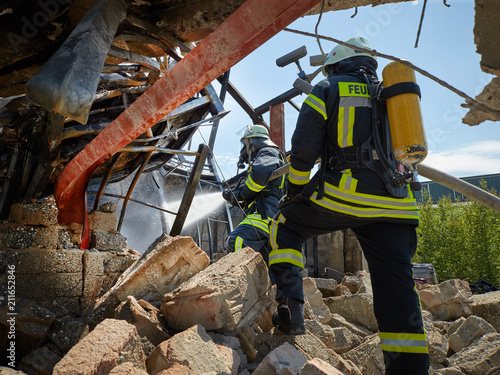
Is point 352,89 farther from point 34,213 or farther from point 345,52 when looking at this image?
point 34,213

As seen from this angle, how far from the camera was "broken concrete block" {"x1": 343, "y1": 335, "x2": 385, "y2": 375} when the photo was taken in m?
2.91

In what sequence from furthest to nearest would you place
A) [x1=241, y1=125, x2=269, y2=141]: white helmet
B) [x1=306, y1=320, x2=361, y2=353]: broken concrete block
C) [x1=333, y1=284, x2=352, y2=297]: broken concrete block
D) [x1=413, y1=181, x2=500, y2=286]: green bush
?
[x1=413, y1=181, x2=500, y2=286]: green bush → [x1=333, y1=284, x2=352, y2=297]: broken concrete block → [x1=241, y1=125, x2=269, y2=141]: white helmet → [x1=306, y1=320, x2=361, y2=353]: broken concrete block

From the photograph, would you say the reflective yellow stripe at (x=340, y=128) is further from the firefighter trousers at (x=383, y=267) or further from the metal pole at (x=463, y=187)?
the metal pole at (x=463, y=187)

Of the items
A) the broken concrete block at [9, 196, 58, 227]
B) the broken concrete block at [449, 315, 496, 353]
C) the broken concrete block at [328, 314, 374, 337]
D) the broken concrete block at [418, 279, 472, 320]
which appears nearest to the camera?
the broken concrete block at [9, 196, 58, 227]

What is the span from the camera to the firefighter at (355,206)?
7.43 ft

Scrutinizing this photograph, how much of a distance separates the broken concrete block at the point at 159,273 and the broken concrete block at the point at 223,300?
0.45 m

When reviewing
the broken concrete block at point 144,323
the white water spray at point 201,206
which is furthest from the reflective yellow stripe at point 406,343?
the white water spray at point 201,206

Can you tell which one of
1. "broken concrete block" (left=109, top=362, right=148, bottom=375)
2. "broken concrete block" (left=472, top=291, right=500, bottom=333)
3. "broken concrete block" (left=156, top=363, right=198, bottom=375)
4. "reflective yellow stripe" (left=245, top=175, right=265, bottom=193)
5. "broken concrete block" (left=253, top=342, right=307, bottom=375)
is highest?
"reflective yellow stripe" (left=245, top=175, right=265, bottom=193)

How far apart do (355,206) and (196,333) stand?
4.20 ft

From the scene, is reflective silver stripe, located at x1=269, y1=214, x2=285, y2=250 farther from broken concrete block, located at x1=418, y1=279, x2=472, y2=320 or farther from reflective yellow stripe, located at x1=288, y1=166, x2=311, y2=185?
broken concrete block, located at x1=418, y1=279, x2=472, y2=320

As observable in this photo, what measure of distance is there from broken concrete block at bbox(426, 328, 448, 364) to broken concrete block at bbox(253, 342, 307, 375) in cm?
168

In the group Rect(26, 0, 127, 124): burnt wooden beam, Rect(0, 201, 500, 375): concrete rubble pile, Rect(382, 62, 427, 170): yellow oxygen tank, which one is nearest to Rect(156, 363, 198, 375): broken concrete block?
Rect(0, 201, 500, 375): concrete rubble pile

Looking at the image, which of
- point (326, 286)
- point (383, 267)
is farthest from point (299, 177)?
point (326, 286)

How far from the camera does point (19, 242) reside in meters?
3.30
